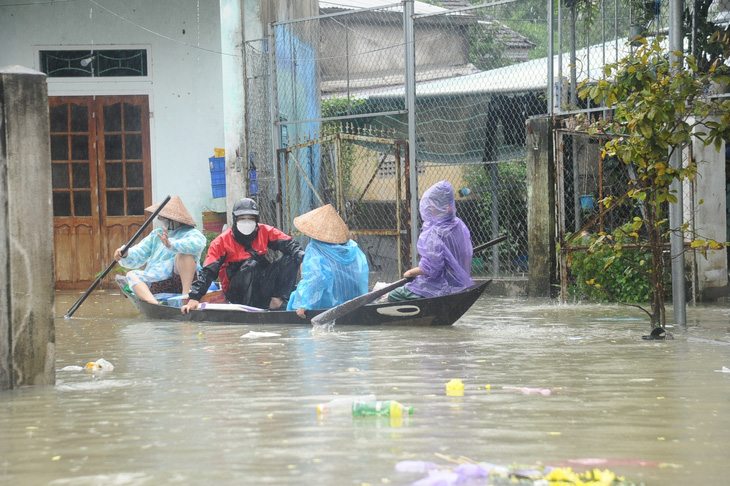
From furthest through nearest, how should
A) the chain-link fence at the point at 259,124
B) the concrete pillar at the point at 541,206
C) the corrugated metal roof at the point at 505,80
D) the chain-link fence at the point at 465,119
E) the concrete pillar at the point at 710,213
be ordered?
the corrugated metal roof at the point at 505,80 < the chain-link fence at the point at 259,124 < the chain-link fence at the point at 465,119 < the concrete pillar at the point at 541,206 < the concrete pillar at the point at 710,213

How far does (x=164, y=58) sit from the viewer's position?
15539mm

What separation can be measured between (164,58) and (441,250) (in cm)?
769

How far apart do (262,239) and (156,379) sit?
4.82m

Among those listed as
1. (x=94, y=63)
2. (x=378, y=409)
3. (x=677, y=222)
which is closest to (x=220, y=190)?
(x=94, y=63)

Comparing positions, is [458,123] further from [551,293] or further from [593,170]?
[551,293]

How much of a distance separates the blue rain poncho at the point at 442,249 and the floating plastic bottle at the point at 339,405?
4441 millimetres

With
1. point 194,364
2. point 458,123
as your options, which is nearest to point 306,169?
point 458,123

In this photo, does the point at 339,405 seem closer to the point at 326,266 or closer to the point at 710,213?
the point at 326,266

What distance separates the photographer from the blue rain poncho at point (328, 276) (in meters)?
10.1

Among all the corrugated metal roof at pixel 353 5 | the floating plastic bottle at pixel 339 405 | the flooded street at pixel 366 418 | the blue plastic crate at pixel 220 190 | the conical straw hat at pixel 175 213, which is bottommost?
the flooded street at pixel 366 418

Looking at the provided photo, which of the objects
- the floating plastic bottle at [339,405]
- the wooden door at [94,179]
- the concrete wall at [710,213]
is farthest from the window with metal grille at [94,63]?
the floating plastic bottle at [339,405]

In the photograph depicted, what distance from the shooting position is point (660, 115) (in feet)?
25.7

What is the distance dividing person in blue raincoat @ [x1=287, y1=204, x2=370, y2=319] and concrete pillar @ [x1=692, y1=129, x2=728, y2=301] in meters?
4.50

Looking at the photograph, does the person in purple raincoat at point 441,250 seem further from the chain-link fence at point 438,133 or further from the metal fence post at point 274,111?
the metal fence post at point 274,111
